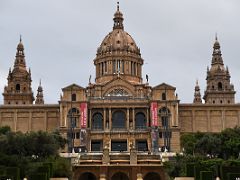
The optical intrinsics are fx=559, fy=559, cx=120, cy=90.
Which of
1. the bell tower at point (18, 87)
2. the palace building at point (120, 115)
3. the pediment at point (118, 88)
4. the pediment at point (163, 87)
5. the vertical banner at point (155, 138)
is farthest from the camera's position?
the bell tower at point (18, 87)

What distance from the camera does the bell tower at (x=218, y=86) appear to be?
4456 inches

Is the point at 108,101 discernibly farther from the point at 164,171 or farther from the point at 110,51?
the point at 164,171

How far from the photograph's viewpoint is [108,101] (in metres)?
98.0

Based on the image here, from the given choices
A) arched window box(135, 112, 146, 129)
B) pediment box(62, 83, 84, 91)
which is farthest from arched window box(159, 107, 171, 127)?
pediment box(62, 83, 84, 91)

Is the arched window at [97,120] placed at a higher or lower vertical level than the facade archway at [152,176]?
higher

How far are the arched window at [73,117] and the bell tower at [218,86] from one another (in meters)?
30.1

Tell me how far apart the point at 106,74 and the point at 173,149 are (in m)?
23.9

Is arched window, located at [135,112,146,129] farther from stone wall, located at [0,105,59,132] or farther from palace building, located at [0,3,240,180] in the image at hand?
stone wall, located at [0,105,59,132]

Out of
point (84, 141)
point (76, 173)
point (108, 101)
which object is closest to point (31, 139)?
point (76, 173)

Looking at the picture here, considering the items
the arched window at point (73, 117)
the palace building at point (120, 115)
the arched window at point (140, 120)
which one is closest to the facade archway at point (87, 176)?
the palace building at point (120, 115)

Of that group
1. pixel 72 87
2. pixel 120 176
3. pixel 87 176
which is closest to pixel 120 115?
pixel 72 87

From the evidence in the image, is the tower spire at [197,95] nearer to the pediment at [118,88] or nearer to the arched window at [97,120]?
the pediment at [118,88]

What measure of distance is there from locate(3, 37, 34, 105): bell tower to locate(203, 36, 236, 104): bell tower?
3645 centimetres

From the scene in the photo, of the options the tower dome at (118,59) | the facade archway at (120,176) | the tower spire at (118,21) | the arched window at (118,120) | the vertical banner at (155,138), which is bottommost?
the facade archway at (120,176)
